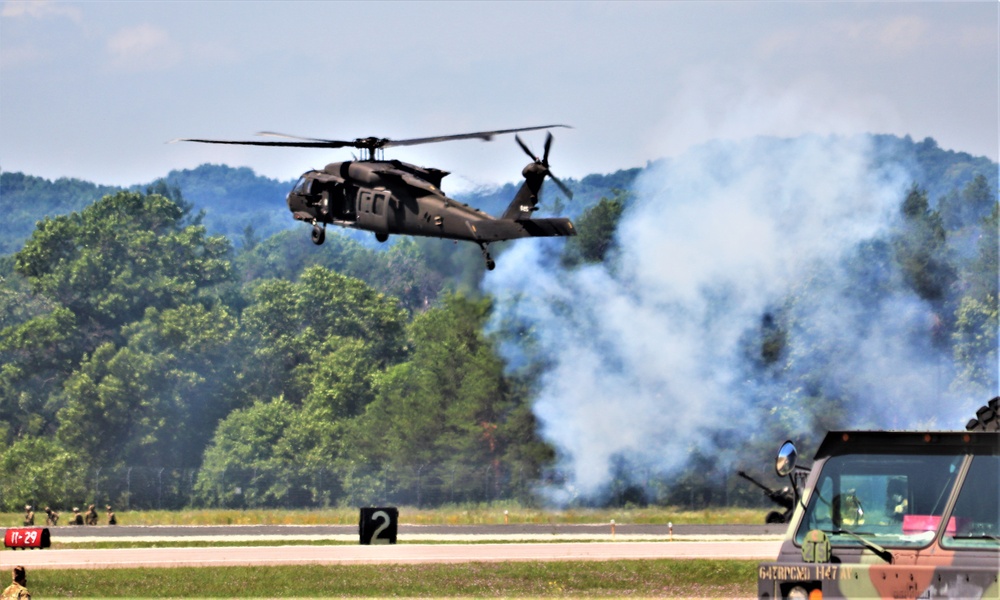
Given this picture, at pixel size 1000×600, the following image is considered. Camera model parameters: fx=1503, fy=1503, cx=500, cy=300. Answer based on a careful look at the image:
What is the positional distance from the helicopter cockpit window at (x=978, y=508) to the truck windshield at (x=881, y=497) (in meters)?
0.15

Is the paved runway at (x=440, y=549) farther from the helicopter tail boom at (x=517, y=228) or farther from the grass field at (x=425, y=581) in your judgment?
the helicopter tail boom at (x=517, y=228)

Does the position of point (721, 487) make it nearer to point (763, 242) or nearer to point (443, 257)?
point (763, 242)

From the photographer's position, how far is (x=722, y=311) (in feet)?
Answer: 213

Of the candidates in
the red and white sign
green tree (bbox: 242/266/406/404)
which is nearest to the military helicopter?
the red and white sign

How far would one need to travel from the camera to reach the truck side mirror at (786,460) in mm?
12609

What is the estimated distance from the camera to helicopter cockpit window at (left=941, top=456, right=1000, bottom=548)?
42.5ft

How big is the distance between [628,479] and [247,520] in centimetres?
1977

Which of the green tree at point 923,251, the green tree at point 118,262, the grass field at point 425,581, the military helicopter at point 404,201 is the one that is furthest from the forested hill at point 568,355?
the grass field at point 425,581

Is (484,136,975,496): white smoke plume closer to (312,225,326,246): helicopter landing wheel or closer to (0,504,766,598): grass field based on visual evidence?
(312,225,326,246): helicopter landing wheel

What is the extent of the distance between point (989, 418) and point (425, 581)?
786 inches

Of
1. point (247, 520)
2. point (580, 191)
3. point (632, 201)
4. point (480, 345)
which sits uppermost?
point (580, 191)

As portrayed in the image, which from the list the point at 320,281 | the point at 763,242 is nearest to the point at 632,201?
the point at 763,242

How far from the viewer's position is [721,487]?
6588 cm

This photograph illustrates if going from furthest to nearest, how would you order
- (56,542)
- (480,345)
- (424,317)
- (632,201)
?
(424,317)
(480,345)
(632,201)
(56,542)
